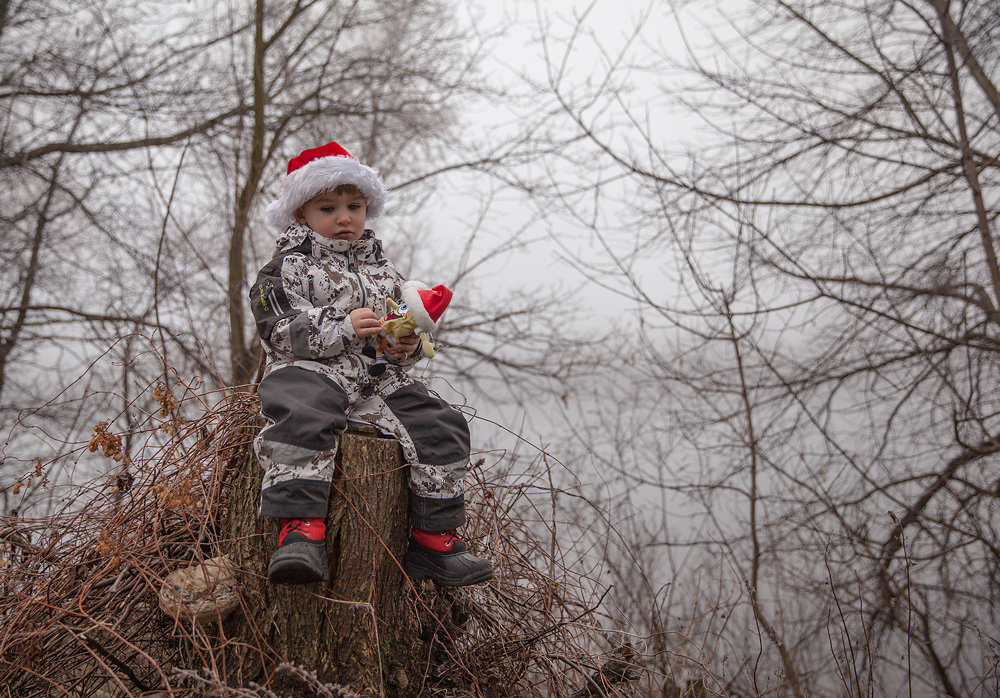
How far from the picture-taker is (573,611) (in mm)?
2734

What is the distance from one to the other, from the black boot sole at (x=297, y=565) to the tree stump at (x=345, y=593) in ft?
0.59

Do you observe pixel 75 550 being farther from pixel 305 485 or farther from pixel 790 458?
pixel 790 458

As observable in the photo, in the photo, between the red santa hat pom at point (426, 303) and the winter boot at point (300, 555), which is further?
the red santa hat pom at point (426, 303)

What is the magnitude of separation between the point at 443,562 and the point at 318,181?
1433 millimetres

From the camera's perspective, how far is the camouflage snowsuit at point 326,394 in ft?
6.54

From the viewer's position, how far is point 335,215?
246cm

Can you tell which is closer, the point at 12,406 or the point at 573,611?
the point at 573,611

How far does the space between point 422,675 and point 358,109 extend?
4983 millimetres

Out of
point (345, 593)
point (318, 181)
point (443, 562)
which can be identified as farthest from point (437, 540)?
point (318, 181)

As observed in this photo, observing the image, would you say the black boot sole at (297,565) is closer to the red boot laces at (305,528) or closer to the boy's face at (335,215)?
the red boot laces at (305,528)

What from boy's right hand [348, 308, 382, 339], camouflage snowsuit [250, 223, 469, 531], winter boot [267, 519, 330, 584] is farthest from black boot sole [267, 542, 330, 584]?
boy's right hand [348, 308, 382, 339]

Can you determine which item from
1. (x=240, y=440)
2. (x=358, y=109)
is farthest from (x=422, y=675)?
(x=358, y=109)

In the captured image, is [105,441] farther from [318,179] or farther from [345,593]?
[318,179]

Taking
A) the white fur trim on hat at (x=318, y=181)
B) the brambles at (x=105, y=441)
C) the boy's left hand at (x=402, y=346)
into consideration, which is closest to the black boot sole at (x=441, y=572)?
the boy's left hand at (x=402, y=346)
